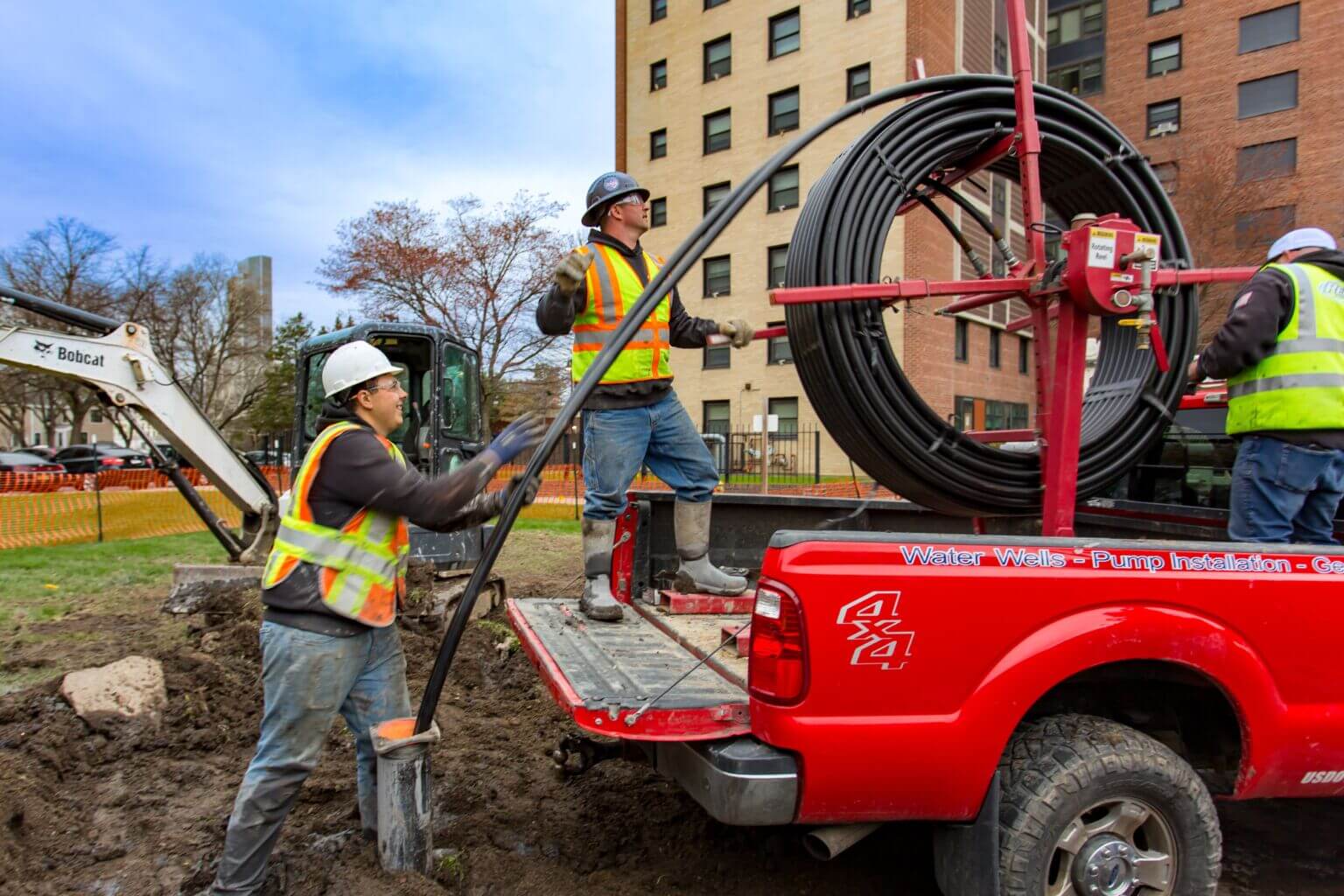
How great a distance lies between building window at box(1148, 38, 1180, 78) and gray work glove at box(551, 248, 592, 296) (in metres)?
34.4

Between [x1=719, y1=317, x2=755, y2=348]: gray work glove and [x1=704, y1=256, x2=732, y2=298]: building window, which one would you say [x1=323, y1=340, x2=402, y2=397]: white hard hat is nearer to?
[x1=719, y1=317, x2=755, y2=348]: gray work glove

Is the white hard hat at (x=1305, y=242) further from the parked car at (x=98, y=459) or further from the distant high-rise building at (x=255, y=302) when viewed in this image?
the distant high-rise building at (x=255, y=302)

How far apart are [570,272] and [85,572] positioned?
9153 millimetres

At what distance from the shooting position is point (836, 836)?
99.4 inches

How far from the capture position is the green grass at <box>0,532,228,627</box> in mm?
8109

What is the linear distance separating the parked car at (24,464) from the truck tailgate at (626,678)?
31.4m

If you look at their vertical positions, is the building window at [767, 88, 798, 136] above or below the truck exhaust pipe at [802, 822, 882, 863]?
above

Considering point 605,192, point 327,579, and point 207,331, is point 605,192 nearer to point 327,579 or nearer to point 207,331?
point 327,579

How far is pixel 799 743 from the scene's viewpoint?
2.37 metres

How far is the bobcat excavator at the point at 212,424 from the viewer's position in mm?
7383

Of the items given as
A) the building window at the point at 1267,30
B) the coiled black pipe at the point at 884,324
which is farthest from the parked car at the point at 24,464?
the building window at the point at 1267,30

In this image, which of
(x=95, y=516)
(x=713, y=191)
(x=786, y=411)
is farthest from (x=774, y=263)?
(x=95, y=516)

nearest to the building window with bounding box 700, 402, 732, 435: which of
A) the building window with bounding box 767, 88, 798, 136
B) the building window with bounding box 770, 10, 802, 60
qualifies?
the building window with bounding box 767, 88, 798, 136

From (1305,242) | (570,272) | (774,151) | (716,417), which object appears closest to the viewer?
(570,272)
